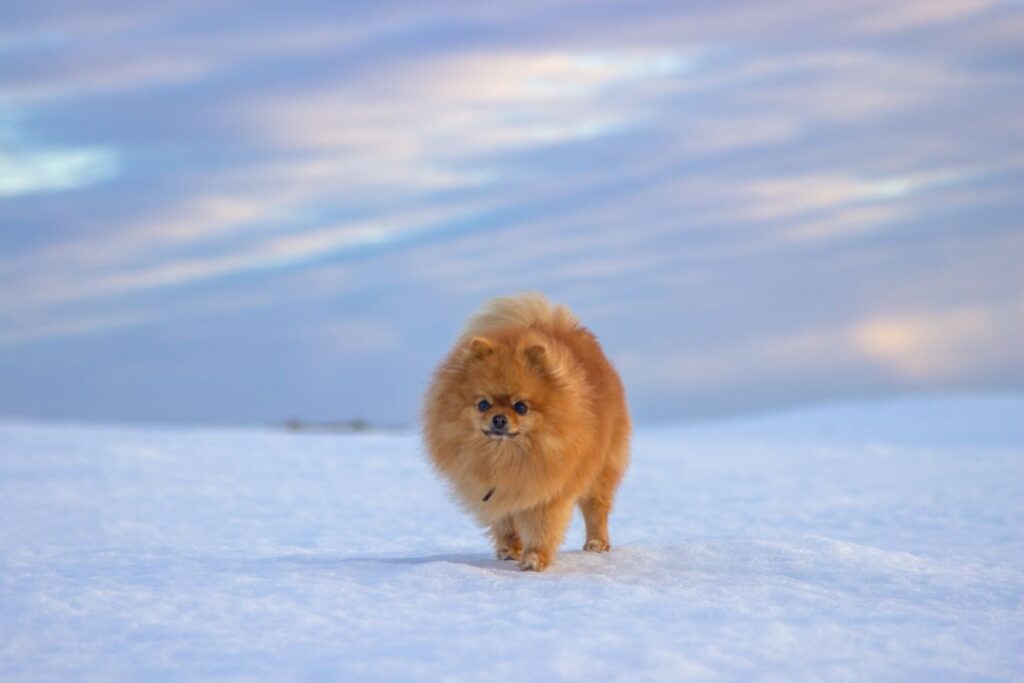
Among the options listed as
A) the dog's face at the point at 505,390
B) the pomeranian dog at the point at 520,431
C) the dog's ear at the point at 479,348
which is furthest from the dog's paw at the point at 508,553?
the dog's ear at the point at 479,348

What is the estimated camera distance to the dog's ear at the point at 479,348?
4.87m

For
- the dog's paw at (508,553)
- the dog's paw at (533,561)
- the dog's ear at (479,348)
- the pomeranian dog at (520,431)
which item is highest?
the dog's ear at (479,348)

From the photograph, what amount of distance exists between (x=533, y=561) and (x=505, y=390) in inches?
33.2

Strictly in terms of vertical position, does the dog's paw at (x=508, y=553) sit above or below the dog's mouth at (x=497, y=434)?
below

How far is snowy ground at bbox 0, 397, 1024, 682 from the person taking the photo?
3590mm

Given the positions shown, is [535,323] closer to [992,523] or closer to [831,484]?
[992,523]

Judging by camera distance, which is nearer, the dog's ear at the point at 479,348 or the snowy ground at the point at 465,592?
the snowy ground at the point at 465,592

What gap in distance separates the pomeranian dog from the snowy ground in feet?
0.81

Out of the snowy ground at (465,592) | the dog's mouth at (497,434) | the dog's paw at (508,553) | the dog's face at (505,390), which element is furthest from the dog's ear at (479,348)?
the dog's paw at (508,553)

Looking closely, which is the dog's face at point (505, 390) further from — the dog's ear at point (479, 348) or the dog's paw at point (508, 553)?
the dog's paw at point (508, 553)

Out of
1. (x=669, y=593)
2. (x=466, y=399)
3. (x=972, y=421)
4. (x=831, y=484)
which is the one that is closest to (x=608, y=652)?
(x=669, y=593)

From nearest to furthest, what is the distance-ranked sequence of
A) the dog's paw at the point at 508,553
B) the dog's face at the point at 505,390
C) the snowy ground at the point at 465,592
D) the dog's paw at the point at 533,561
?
the snowy ground at the point at 465,592 → the dog's face at the point at 505,390 → the dog's paw at the point at 533,561 → the dog's paw at the point at 508,553

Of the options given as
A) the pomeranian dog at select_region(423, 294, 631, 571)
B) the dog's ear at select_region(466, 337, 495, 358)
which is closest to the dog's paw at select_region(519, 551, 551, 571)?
the pomeranian dog at select_region(423, 294, 631, 571)

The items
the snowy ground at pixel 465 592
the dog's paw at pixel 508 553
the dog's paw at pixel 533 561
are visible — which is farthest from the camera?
the dog's paw at pixel 508 553
